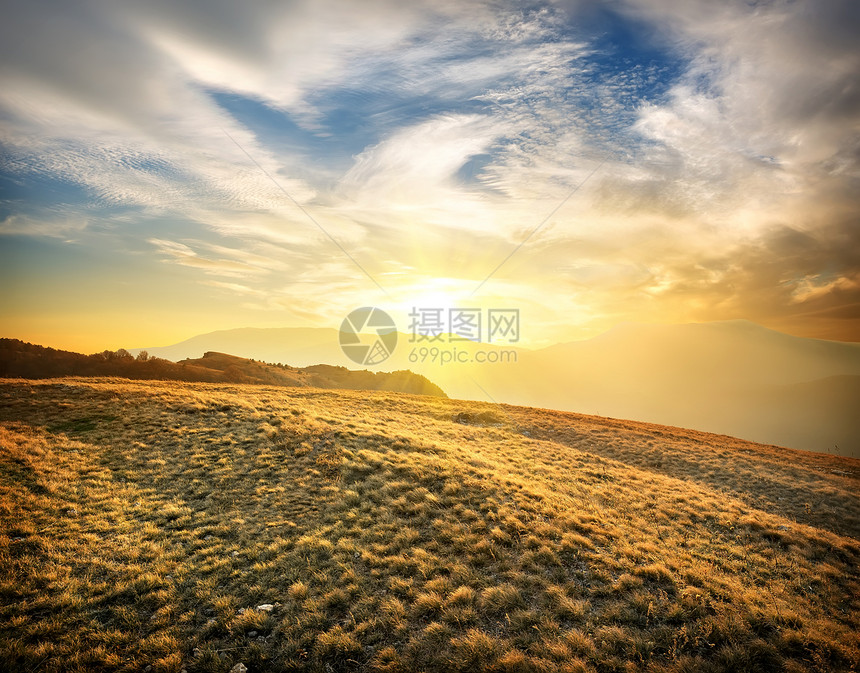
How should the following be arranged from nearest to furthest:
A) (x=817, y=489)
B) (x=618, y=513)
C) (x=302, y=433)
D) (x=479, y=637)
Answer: (x=479, y=637), (x=618, y=513), (x=302, y=433), (x=817, y=489)

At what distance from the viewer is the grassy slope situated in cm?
630

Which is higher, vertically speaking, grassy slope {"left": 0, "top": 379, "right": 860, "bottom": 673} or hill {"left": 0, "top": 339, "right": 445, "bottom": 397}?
hill {"left": 0, "top": 339, "right": 445, "bottom": 397}

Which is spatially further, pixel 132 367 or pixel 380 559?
pixel 132 367

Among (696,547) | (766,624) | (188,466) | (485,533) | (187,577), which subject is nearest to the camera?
(766,624)

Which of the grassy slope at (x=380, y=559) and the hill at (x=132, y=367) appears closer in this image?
the grassy slope at (x=380, y=559)

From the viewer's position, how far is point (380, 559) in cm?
887

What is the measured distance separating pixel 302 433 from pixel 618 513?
15045 mm

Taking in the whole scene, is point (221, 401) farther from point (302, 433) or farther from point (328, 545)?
point (328, 545)

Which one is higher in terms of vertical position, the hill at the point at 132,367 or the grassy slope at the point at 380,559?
the hill at the point at 132,367

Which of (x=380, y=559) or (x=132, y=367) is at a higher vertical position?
(x=132, y=367)

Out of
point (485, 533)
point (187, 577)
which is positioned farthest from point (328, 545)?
point (485, 533)

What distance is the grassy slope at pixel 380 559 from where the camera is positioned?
6.30m

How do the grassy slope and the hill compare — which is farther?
the hill

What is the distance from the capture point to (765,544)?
38.7 ft
